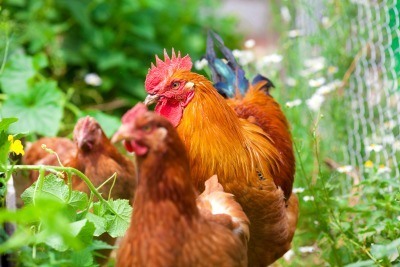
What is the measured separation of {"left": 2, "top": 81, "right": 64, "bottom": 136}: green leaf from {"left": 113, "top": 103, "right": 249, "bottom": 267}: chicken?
233cm

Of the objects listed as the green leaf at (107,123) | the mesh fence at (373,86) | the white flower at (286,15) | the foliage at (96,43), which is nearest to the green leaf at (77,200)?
the mesh fence at (373,86)

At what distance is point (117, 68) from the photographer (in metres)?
7.54

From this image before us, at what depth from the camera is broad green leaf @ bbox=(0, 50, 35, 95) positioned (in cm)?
521

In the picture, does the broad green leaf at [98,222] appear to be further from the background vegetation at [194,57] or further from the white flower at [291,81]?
the white flower at [291,81]

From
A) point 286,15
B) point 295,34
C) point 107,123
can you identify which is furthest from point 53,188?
point 286,15

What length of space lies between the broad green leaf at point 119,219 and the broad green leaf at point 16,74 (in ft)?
7.47

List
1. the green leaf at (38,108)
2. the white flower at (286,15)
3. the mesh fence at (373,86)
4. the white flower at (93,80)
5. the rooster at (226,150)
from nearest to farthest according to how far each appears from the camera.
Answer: the rooster at (226,150) < the mesh fence at (373,86) < the green leaf at (38,108) < the white flower at (286,15) < the white flower at (93,80)

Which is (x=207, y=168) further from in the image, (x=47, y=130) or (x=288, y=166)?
(x=47, y=130)

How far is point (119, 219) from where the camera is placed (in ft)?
10.3

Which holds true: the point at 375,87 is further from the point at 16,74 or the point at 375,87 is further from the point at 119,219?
the point at 16,74

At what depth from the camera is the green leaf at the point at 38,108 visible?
485 cm

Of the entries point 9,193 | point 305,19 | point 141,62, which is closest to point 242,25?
point 141,62

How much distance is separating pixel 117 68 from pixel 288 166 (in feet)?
12.9

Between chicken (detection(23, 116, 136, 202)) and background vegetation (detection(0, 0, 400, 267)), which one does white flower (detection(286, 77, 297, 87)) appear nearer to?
background vegetation (detection(0, 0, 400, 267))
